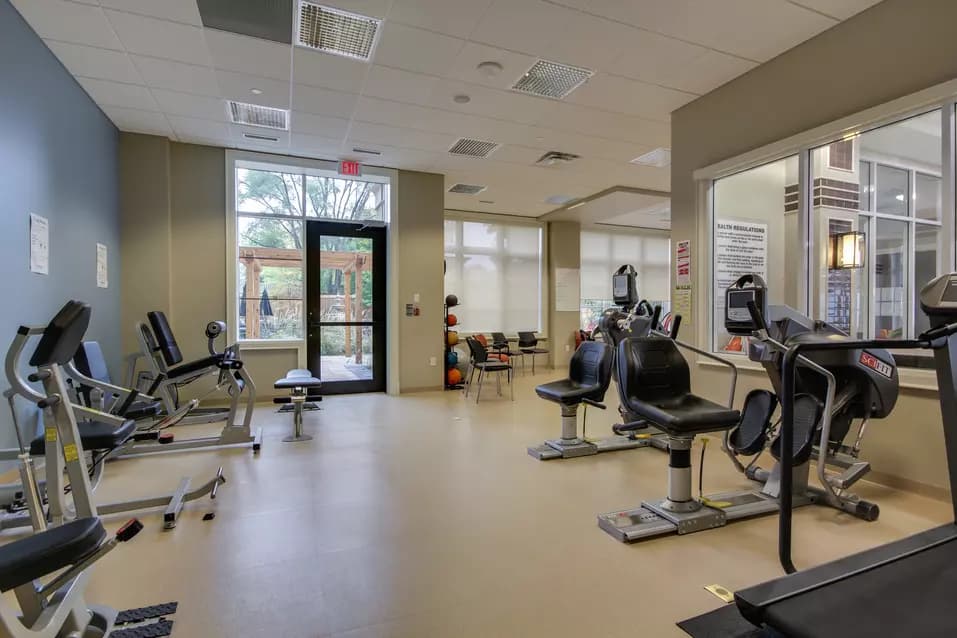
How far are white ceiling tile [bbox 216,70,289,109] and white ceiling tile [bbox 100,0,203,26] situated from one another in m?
0.73

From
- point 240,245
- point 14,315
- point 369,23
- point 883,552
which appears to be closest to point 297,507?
point 14,315

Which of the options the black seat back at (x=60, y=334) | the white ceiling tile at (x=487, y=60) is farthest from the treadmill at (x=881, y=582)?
the white ceiling tile at (x=487, y=60)

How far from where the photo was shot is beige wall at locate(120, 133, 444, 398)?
5.31 metres

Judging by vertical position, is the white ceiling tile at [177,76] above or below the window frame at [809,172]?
above

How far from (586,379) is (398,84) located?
3.09 m

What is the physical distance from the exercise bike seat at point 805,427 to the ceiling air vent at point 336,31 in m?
3.77

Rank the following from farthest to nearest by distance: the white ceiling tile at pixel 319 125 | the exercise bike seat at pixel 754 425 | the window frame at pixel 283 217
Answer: the window frame at pixel 283 217
the white ceiling tile at pixel 319 125
the exercise bike seat at pixel 754 425

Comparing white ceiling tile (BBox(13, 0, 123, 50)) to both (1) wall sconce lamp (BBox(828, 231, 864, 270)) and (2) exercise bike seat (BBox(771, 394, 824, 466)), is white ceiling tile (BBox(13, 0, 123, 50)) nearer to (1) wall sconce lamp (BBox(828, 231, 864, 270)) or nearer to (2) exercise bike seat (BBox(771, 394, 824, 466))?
(2) exercise bike seat (BBox(771, 394, 824, 466))

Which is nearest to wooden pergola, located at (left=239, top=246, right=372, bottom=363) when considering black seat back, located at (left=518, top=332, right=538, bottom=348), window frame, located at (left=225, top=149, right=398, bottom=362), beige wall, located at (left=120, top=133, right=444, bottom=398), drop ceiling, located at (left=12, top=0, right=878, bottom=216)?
window frame, located at (left=225, top=149, right=398, bottom=362)

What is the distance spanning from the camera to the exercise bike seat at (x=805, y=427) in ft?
8.70

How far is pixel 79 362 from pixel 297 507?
2.49m

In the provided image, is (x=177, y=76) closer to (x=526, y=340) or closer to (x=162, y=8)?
(x=162, y=8)

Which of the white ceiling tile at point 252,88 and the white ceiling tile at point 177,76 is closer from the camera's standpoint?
the white ceiling tile at point 177,76

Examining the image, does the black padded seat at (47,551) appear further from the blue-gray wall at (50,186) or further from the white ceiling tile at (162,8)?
the white ceiling tile at (162,8)
